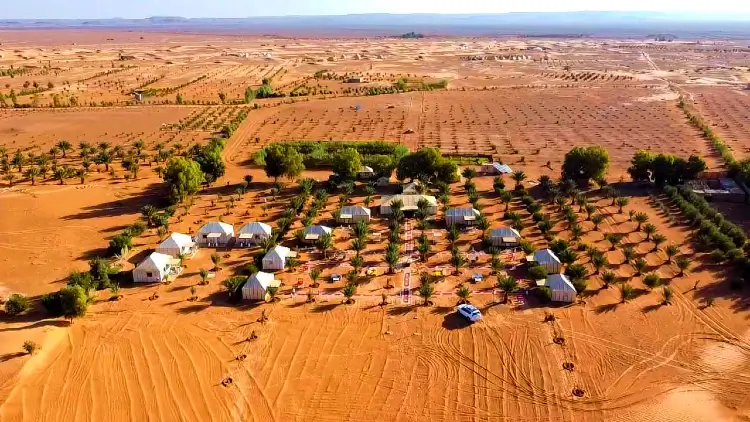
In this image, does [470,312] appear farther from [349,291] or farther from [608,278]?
[608,278]

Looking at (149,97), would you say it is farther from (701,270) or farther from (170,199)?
(701,270)

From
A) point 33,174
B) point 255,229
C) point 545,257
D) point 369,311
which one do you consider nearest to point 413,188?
point 255,229

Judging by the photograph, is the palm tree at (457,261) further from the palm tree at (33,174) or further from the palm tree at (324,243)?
the palm tree at (33,174)

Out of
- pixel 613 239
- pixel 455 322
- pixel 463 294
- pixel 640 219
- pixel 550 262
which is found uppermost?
pixel 640 219

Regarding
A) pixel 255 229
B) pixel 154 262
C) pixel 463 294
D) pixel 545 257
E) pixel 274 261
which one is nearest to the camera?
pixel 463 294

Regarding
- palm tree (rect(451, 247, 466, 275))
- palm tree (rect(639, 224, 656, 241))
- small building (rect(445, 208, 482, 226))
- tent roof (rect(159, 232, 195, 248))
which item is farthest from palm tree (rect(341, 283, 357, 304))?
palm tree (rect(639, 224, 656, 241))

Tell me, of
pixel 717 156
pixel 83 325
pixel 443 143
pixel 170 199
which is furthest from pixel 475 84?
pixel 83 325

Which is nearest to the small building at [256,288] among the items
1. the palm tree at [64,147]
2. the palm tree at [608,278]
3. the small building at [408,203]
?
the small building at [408,203]
